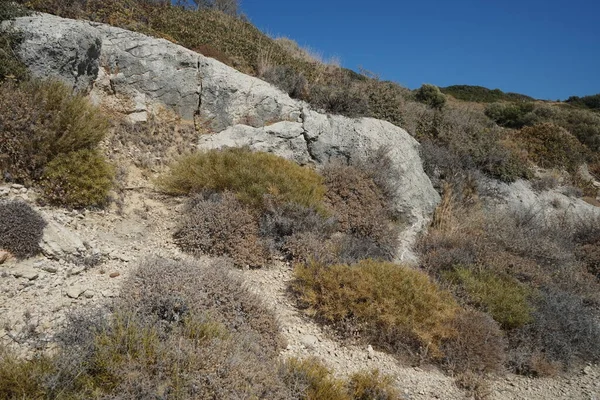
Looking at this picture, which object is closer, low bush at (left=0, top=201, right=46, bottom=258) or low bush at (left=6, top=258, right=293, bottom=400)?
low bush at (left=6, top=258, right=293, bottom=400)

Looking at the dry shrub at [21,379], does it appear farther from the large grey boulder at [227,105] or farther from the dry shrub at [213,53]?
the dry shrub at [213,53]

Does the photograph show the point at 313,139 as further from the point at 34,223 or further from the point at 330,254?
the point at 34,223

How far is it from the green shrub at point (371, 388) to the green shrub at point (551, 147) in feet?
41.2

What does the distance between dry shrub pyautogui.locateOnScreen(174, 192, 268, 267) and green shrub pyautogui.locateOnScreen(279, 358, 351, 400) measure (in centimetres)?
209

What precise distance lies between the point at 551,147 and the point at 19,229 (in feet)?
52.6

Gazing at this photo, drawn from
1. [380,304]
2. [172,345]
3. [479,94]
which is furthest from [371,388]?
[479,94]

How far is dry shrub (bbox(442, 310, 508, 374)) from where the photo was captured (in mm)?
4285

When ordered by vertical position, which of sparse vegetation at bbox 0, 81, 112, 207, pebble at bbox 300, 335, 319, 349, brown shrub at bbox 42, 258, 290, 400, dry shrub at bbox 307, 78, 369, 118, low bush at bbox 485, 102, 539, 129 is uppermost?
low bush at bbox 485, 102, 539, 129

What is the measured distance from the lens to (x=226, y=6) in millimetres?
18031

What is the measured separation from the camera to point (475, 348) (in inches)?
171

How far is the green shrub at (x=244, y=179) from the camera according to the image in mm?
6117

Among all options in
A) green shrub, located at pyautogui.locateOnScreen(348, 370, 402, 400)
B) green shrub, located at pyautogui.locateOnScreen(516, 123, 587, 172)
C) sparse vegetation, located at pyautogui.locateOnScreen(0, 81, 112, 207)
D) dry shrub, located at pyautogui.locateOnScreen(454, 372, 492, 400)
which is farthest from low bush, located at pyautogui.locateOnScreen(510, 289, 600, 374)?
green shrub, located at pyautogui.locateOnScreen(516, 123, 587, 172)

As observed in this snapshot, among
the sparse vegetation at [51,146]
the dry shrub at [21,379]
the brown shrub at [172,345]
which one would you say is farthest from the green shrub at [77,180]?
the dry shrub at [21,379]

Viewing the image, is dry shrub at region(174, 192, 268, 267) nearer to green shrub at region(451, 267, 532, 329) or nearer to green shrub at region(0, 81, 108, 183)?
green shrub at region(0, 81, 108, 183)
